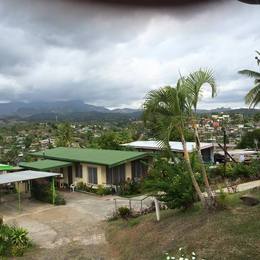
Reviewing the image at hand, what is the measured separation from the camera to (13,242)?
12.0 m

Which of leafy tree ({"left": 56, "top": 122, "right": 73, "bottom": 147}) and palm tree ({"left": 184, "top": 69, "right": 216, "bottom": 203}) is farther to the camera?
leafy tree ({"left": 56, "top": 122, "right": 73, "bottom": 147})

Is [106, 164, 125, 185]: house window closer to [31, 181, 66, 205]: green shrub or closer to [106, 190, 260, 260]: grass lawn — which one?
[31, 181, 66, 205]: green shrub

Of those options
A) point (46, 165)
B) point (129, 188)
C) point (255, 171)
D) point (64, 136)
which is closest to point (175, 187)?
point (129, 188)

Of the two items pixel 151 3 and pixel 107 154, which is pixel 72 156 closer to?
pixel 107 154

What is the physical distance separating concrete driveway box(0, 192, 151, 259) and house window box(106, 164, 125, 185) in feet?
5.98

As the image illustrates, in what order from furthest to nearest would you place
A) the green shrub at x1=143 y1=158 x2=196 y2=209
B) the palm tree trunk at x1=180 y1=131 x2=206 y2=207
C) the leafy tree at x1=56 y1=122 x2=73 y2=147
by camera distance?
the leafy tree at x1=56 y1=122 x2=73 y2=147, the green shrub at x1=143 y1=158 x2=196 y2=209, the palm tree trunk at x1=180 y1=131 x2=206 y2=207

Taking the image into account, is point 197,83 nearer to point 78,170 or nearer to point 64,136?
point 78,170

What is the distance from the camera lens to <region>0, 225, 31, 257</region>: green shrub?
11.5 meters

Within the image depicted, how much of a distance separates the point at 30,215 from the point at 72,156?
8845mm

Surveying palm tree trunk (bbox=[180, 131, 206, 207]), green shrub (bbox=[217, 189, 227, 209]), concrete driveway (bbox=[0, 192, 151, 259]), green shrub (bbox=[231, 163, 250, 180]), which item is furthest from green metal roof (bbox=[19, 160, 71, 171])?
green shrub (bbox=[217, 189, 227, 209])

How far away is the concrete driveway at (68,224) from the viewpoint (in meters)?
11.4

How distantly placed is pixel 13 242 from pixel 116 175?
12.2m

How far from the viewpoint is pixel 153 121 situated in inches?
410

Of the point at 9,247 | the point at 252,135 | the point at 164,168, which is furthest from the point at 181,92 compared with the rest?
the point at 252,135
